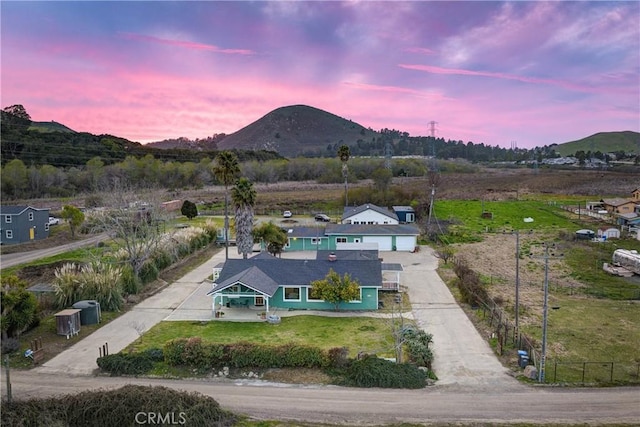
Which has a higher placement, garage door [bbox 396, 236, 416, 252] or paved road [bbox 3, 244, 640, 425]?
garage door [bbox 396, 236, 416, 252]

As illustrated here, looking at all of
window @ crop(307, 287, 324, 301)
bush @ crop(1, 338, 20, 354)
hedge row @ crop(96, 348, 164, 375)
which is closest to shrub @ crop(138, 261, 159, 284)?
bush @ crop(1, 338, 20, 354)

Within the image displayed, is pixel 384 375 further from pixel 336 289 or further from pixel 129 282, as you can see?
pixel 129 282

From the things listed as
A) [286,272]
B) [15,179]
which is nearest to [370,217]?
[286,272]

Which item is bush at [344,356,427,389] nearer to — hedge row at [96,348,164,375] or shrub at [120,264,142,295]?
hedge row at [96,348,164,375]

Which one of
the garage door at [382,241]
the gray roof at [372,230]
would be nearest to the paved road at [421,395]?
the gray roof at [372,230]

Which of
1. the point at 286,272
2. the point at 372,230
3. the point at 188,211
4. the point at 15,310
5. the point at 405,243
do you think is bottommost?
the point at 405,243

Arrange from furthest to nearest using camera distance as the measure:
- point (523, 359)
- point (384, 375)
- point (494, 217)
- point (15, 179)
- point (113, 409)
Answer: point (15, 179) < point (494, 217) < point (523, 359) < point (384, 375) < point (113, 409)
